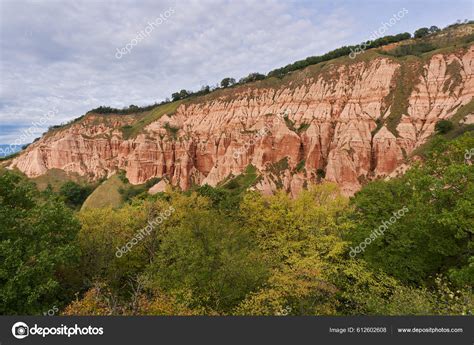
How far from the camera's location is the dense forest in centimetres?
1501

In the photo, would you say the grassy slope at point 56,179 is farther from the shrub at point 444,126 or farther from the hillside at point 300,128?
the shrub at point 444,126

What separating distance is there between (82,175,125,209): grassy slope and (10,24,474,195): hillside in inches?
208

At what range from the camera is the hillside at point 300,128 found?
6750 cm

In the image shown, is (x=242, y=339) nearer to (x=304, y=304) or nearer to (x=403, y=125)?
(x=304, y=304)

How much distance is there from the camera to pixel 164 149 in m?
99.0

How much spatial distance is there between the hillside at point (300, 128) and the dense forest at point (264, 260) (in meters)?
48.5

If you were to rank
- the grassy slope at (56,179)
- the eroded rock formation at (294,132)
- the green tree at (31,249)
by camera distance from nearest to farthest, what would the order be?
the green tree at (31,249) → the eroded rock formation at (294,132) → the grassy slope at (56,179)

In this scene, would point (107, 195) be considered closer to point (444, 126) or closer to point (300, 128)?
point (300, 128)

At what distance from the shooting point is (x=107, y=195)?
9019cm

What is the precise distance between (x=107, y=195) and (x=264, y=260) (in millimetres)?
80541

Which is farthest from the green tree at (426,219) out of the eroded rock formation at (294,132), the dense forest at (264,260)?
A: the eroded rock formation at (294,132)

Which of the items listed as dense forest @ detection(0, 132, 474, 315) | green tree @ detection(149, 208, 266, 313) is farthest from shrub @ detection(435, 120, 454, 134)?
green tree @ detection(149, 208, 266, 313)

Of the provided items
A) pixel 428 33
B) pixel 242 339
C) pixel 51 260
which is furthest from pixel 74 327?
pixel 428 33

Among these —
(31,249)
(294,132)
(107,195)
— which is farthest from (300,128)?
(31,249)
